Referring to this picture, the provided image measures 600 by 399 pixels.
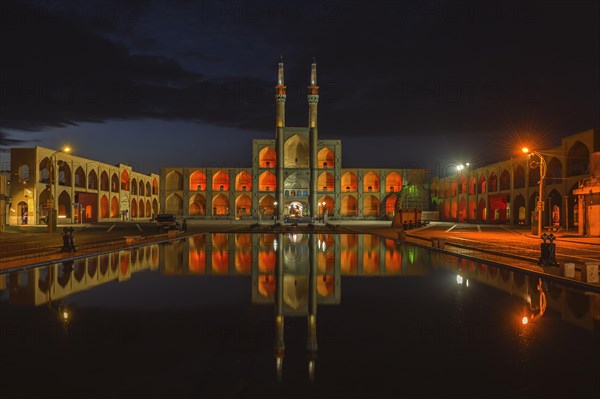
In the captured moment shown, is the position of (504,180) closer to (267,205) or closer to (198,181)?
(267,205)

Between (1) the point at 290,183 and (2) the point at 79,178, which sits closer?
(2) the point at 79,178

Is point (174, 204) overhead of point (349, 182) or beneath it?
beneath

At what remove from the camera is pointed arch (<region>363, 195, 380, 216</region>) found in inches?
2667

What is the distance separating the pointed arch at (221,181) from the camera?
66.9 meters

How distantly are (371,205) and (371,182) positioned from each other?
10.8 ft

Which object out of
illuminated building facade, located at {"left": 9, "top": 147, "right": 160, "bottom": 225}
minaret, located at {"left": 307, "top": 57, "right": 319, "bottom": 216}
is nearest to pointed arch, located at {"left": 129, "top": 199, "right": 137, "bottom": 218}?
illuminated building facade, located at {"left": 9, "top": 147, "right": 160, "bottom": 225}

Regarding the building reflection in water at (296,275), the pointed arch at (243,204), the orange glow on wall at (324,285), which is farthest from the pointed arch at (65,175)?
the orange glow on wall at (324,285)

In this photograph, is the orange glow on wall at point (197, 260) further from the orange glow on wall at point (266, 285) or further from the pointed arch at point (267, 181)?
the pointed arch at point (267, 181)

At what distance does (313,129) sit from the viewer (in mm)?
65125

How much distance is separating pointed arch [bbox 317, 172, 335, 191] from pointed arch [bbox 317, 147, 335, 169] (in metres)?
1.42

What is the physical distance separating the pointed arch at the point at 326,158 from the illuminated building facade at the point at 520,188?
14.8 m

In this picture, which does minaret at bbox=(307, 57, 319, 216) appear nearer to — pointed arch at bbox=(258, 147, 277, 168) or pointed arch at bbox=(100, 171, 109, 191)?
pointed arch at bbox=(258, 147, 277, 168)

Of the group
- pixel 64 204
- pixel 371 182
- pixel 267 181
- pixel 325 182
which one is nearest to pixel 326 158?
pixel 325 182

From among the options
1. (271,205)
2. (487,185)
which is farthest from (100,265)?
(271,205)
